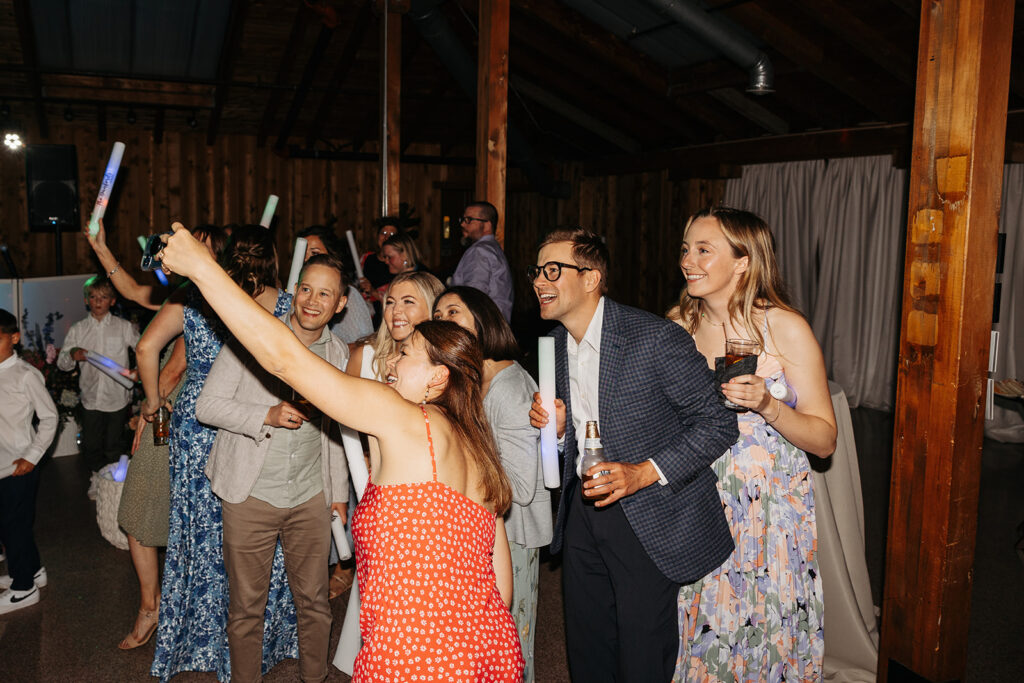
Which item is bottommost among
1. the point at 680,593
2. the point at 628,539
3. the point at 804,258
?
the point at 680,593

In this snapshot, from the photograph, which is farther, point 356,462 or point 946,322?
point 356,462

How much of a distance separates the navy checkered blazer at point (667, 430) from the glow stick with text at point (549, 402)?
0.18 meters

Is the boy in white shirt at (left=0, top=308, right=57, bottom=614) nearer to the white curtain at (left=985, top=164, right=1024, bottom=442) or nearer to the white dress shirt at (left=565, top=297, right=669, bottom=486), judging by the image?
the white dress shirt at (left=565, top=297, right=669, bottom=486)

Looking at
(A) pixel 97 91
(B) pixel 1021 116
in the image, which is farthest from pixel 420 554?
(A) pixel 97 91

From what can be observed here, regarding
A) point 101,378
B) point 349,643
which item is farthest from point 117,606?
point 101,378

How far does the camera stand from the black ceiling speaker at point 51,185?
8.67m

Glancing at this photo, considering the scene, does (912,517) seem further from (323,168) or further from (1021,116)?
(323,168)

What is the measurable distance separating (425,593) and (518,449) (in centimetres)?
81

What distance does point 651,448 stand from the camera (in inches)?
84.3

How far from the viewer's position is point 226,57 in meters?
9.85

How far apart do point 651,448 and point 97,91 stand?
429 inches

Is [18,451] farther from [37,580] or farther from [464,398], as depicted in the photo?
[464,398]

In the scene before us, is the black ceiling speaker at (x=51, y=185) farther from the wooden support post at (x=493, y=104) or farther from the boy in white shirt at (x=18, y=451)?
the wooden support post at (x=493, y=104)

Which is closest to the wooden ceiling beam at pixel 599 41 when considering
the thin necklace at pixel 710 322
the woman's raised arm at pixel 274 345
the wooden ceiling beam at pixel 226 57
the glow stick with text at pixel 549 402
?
the wooden ceiling beam at pixel 226 57
